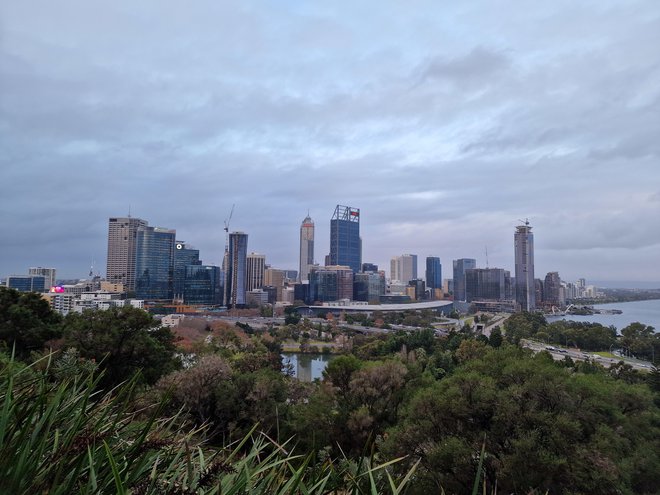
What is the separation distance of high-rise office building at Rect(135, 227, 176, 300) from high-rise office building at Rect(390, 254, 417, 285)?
6437 centimetres

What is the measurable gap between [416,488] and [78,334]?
8.08m

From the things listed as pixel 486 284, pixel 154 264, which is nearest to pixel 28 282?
pixel 154 264

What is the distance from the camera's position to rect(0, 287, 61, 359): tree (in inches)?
398

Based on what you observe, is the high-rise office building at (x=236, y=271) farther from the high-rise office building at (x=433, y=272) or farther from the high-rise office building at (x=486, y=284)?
the high-rise office building at (x=433, y=272)

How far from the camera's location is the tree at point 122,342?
30.4 ft

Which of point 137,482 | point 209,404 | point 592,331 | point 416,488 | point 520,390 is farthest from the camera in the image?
point 592,331

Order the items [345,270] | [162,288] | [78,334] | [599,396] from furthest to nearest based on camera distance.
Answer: [345,270] < [162,288] < [78,334] < [599,396]

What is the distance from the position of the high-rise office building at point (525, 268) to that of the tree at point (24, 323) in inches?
2039

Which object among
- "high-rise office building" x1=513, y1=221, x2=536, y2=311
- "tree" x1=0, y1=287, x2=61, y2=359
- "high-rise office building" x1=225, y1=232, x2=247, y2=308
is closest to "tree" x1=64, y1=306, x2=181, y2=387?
"tree" x1=0, y1=287, x2=61, y2=359

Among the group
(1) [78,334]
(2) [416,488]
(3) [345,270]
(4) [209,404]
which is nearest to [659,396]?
(2) [416,488]

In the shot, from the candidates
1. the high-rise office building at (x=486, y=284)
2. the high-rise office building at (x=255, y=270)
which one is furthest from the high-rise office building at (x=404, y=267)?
the high-rise office building at (x=255, y=270)

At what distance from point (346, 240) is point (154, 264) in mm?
45785

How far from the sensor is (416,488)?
5.36 meters

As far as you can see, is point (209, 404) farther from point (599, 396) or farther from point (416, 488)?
point (599, 396)
